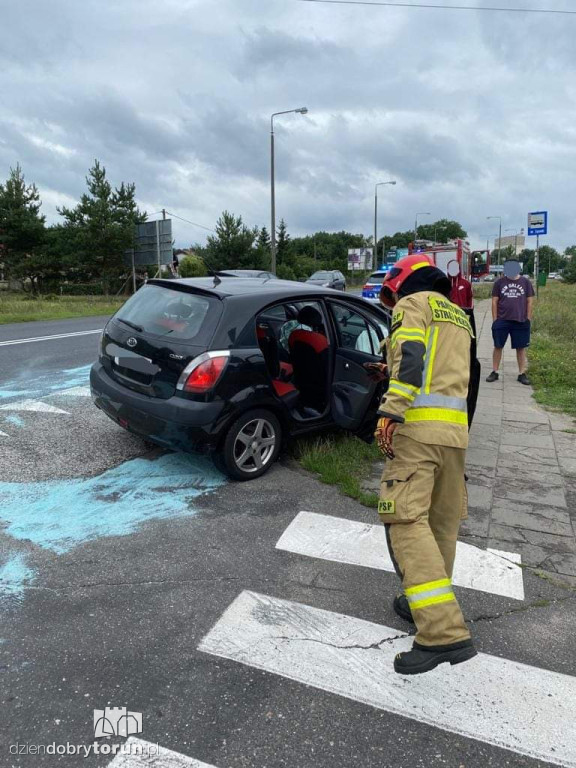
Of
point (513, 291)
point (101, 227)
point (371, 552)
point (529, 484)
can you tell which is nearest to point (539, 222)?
point (513, 291)

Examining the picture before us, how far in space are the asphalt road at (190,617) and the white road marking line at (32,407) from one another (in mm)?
1246

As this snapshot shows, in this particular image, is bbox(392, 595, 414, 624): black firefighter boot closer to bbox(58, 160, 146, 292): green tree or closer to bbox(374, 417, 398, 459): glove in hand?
bbox(374, 417, 398, 459): glove in hand

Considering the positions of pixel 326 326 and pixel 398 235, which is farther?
pixel 398 235

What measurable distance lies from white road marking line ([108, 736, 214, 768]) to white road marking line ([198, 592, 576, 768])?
518 millimetres

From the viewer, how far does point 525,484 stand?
4598 mm

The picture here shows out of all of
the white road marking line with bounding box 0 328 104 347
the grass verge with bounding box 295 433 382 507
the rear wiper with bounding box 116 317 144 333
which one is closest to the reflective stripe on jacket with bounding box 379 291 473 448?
the grass verge with bounding box 295 433 382 507

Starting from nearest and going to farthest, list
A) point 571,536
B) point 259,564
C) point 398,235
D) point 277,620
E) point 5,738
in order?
point 5,738, point 277,620, point 259,564, point 571,536, point 398,235

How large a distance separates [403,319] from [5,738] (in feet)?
7.09

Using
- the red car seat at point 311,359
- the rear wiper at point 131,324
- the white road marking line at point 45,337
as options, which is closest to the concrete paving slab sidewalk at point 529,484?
the red car seat at point 311,359

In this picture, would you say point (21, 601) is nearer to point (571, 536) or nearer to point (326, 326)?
point (326, 326)

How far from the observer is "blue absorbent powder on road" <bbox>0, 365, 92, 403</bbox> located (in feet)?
22.3

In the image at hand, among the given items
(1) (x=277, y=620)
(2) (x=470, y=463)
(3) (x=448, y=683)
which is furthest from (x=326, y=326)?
(3) (x=448, y=683)

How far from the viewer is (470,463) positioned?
504 centimetres

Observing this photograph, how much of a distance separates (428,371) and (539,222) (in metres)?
18.2
